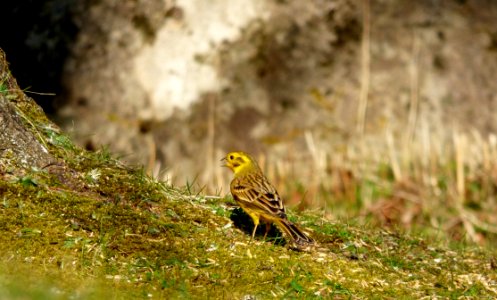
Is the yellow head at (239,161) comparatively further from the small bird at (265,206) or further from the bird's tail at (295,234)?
the bird's tail at (295,234)

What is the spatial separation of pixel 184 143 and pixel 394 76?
327 cm

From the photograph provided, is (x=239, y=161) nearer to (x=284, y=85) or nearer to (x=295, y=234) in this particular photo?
(x=295, y=234)

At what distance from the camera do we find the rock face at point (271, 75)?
551 inches

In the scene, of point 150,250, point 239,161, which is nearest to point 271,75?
point 239,161

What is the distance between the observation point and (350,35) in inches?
572

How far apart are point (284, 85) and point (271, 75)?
243 mm

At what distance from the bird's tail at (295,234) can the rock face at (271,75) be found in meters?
6.66

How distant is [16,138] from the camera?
6785 millimetres

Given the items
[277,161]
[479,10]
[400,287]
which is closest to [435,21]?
[479,10]

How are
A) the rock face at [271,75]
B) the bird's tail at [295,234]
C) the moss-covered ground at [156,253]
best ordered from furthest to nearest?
the rock face at [271,75] → the bird's tail at [295,234] → the moss-covered ground at [156,253]

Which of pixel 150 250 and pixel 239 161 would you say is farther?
pixel 239 161

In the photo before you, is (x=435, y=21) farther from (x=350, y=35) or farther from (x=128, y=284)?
(x=128, y=284)

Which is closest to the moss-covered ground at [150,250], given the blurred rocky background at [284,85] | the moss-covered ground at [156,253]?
the moss-covered ground at [156,253]

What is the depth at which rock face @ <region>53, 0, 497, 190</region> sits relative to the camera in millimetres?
14000
